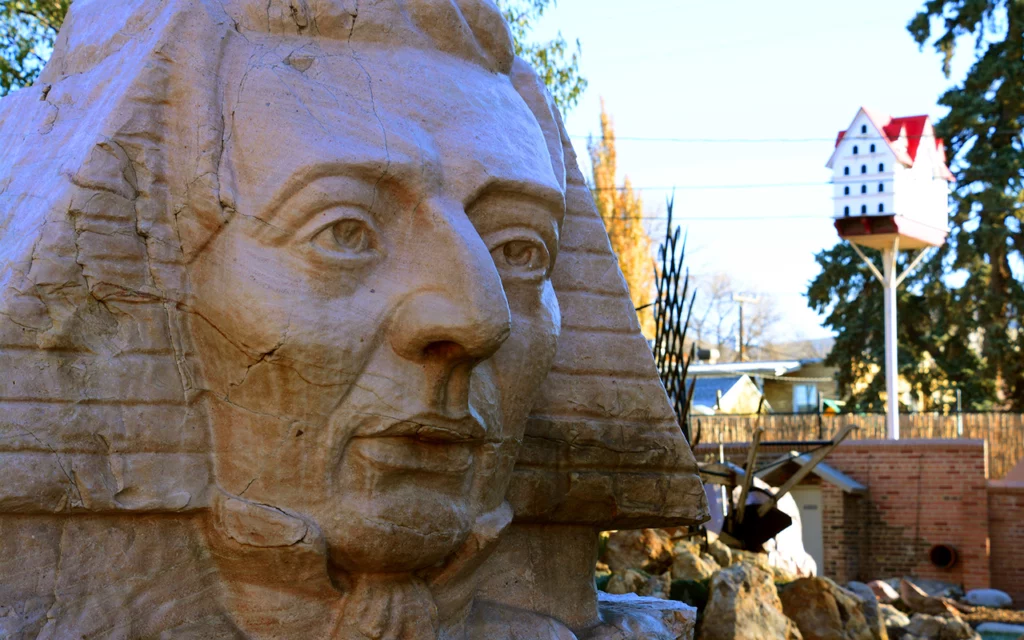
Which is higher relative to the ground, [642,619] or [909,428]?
[909,428]

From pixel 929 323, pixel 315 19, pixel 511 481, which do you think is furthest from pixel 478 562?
pixel 929 323

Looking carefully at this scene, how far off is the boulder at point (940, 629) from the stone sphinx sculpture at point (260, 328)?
7.73 m

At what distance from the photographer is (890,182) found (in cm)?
Answer: 1814

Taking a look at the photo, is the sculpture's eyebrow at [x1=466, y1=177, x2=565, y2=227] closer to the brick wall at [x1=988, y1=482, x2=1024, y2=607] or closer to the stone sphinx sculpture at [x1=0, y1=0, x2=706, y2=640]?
the stone sphinx sculpture at [x1=0, y1=0, x2=706, y2=640]

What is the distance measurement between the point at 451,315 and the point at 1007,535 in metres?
13.5

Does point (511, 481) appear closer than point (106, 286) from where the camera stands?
No

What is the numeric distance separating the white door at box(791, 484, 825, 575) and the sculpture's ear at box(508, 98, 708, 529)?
12.3 metres

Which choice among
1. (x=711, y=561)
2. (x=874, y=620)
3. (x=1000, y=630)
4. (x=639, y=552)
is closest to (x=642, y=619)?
(x=874, y=620)

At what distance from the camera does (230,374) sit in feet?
8.42

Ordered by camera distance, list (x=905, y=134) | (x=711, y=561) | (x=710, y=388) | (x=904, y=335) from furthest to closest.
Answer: (x=710, y=388) → (x=904, y=335) → (x=905, y=134) → (x=711, y=561)

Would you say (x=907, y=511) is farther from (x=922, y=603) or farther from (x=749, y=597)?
(x=749, y=597)

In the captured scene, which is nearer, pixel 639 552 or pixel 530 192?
pixel 530 192

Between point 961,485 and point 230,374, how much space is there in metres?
13.4

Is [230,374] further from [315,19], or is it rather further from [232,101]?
[315,19]
